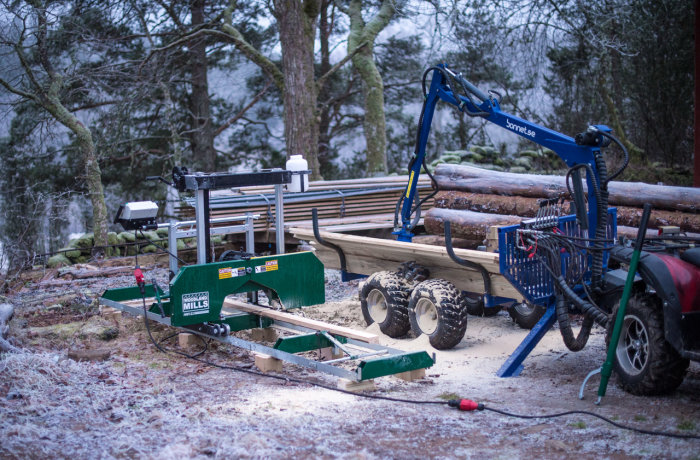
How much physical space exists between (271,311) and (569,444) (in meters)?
3.67

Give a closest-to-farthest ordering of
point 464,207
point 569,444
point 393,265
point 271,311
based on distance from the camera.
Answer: point 569,444 < point 271,311 < point 393,265 < point 464,207

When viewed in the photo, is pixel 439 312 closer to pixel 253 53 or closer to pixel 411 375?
pixel 411 375

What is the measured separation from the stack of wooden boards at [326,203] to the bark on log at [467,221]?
236 centimetres

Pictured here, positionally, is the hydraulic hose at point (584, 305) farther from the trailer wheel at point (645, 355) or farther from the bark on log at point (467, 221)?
the bark on log at point (467, 221)

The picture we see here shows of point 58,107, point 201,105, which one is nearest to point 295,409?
point 58,107

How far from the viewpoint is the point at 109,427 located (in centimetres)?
500

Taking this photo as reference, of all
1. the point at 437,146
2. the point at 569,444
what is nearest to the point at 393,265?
the point at 569,444

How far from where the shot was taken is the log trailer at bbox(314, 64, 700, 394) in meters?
5.45

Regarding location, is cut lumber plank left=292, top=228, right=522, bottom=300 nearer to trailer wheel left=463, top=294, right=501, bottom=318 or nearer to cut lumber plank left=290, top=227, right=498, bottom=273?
cut lumber plank left=290, top=227, right=498, bottom=273

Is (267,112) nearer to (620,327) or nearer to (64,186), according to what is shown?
(64,186)

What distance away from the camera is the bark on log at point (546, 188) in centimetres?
888

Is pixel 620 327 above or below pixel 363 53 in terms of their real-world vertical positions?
below

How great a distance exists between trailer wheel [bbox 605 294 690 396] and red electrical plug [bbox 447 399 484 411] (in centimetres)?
126

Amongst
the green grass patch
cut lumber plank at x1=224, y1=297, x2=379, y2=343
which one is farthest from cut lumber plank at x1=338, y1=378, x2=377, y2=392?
the green grass patch
